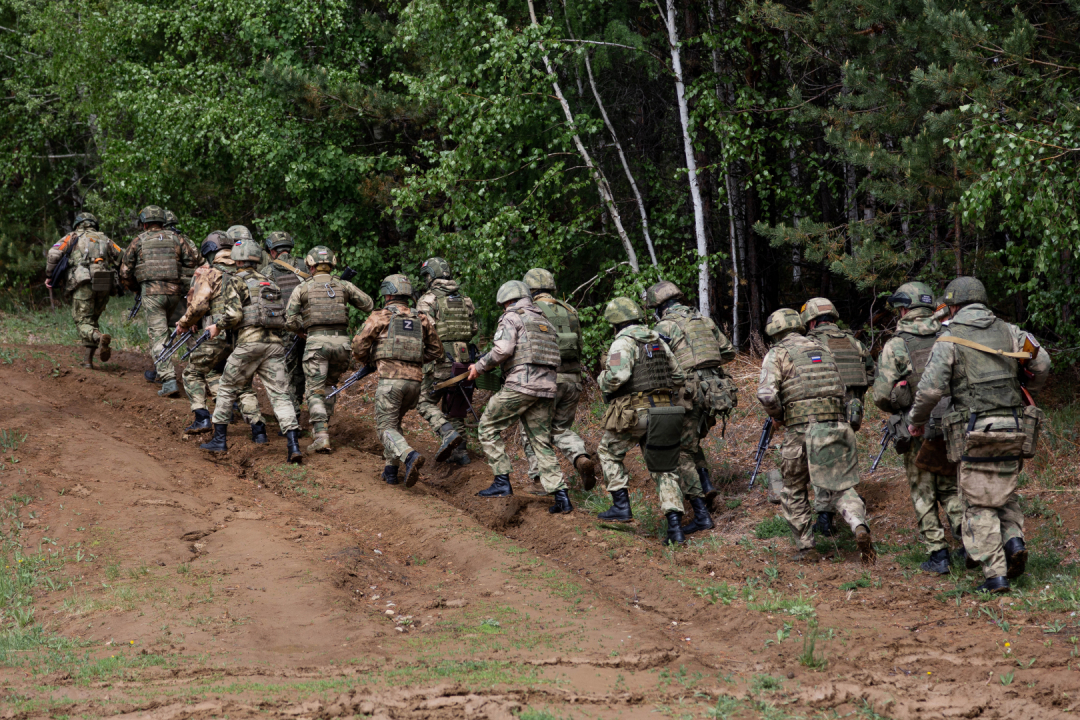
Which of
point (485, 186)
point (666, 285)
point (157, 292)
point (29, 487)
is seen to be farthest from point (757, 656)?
point (157, 292)

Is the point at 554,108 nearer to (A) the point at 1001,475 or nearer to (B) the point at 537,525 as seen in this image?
(B) the point at 537,525

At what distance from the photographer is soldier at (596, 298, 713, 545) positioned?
8.98 meters

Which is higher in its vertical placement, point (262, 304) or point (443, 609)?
point (262, 304)

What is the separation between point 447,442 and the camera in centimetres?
1055

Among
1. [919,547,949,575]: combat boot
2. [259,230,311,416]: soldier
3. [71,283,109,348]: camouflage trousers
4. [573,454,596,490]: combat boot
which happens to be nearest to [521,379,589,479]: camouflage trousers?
[573,454,596,490]: combat boot

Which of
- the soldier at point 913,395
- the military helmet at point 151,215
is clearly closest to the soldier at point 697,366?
the soldier at point 913,395

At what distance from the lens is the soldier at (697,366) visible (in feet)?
31.7

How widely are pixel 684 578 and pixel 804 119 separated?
6.26 metres

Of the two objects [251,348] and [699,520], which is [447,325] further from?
[699,520]

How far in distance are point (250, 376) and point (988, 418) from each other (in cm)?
791

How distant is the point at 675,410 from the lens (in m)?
9.01

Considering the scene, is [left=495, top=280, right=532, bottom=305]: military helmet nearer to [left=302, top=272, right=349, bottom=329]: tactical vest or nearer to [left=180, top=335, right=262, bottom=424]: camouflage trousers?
[left=302, top=272, right=349, bottom=329]: tactical vest

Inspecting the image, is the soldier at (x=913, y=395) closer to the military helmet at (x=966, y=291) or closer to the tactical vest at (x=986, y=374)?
the tactical vest at (x=986, y=374)

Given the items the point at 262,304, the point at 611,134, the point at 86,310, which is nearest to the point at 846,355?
the point at 611,134
